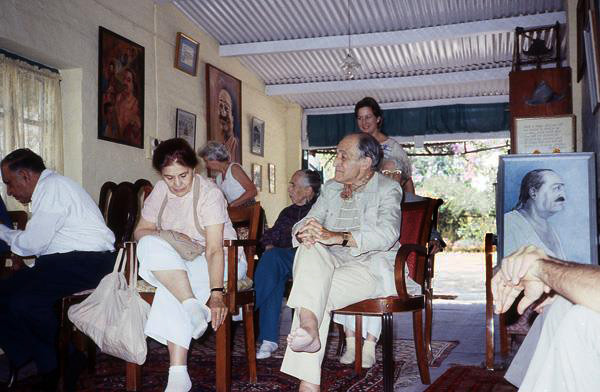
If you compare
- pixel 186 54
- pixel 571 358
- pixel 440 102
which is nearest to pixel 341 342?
pixel 571 358

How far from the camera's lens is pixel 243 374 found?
10.4ft

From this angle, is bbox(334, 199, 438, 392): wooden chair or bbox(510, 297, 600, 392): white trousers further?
bbox(334, 199, 438, 392): wooden chair

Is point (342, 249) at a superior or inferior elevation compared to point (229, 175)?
inferior

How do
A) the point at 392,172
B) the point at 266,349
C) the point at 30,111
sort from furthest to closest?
the point at 30,111, the point at 392,172, the point at 266,349

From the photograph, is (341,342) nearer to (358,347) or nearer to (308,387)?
(358,347)

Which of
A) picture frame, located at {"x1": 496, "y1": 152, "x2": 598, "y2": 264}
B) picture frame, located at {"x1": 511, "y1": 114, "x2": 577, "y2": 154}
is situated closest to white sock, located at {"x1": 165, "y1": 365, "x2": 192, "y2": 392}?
picture frame, located at {"x1": 496, "y1": 152, "x2": 598, "y2": 264}

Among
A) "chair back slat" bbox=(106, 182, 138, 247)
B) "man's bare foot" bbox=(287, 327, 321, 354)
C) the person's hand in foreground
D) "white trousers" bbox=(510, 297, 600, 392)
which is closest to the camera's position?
"white trousers" bbox=(510, 297, 600, 392)

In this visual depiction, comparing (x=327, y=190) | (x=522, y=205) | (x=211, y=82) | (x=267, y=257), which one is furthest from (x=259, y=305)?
(x=211, y=82)

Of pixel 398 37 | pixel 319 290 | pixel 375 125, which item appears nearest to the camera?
pixel 319 290

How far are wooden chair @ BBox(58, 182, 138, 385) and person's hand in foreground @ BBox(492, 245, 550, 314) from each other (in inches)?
79.2

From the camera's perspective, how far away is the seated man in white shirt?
2.82 m

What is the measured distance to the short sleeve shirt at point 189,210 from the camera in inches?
110

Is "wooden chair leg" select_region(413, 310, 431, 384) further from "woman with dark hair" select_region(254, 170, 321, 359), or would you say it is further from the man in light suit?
"woman with dark hair" select_region(254, 170, 321, 359)

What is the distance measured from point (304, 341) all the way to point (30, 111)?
12.1ft
